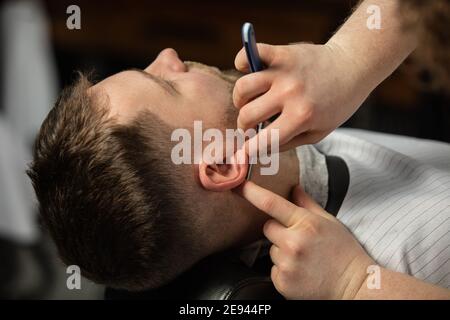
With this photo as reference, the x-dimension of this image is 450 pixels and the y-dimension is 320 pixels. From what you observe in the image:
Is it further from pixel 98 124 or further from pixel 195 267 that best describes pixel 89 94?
pixel 195 267

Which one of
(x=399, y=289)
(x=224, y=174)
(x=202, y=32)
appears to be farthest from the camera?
(x=202, y=32)

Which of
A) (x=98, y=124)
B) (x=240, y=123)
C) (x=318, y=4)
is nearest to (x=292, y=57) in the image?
(x=240, y=123)

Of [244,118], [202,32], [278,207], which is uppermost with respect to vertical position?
[202,32]

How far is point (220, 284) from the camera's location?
0.85 m

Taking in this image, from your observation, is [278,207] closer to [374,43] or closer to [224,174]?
[224,174]

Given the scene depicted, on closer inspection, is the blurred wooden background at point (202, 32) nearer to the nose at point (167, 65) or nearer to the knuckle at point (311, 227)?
the nose at point (167, 65)

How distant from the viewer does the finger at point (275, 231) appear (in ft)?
2.72

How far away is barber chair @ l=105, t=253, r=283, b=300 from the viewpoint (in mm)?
832

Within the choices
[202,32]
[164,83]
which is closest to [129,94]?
[164,83]

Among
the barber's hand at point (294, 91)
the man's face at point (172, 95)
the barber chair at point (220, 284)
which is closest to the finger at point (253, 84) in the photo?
the barber's hand at point (294, 91)

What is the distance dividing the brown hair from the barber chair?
2 cm

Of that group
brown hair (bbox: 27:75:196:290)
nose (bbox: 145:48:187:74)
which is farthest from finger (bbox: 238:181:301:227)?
nose (bbox: 145:48:187:74)

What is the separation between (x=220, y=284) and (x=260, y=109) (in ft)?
0.78
